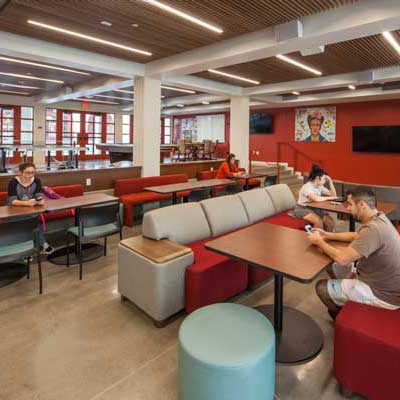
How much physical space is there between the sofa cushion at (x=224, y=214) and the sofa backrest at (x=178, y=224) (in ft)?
0.30

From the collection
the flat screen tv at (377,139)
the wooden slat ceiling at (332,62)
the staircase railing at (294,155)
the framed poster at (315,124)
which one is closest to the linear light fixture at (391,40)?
the wooden slat ceiling at (332,62)

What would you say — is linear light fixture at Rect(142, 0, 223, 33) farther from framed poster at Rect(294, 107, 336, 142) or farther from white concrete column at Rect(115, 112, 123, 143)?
white concrete column at Rect(115, 112, 123, 143)

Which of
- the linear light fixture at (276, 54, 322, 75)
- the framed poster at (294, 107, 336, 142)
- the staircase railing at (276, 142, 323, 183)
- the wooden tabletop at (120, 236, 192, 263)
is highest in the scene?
the linear light fixture at (276, 54, 322, 75)

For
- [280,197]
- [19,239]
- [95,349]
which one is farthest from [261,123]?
[95,349]

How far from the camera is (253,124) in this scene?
13195mm

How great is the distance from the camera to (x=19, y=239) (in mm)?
3078

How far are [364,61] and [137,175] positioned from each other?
5.06 metres

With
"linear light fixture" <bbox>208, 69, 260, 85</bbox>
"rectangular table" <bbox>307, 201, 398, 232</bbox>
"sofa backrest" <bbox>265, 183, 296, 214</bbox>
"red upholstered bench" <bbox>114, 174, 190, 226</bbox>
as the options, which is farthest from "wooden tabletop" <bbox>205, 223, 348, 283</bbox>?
"linear light fixture" <bbox>208, 69, 260, 85</bbox>

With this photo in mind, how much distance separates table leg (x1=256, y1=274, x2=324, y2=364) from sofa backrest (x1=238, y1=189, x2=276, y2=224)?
5.48 ft

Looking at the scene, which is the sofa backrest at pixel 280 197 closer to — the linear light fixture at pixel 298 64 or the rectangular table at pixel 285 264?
the rectangular table at pixel 285 264

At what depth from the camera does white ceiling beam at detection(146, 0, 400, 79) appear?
3781mm

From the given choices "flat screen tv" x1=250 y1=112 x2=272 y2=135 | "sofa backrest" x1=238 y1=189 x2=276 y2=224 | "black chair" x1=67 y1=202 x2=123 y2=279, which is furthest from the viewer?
"flat screen tv" x1=250 y1=112 x2=272 y2=135

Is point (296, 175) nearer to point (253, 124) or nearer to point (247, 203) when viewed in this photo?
point (253, 124)

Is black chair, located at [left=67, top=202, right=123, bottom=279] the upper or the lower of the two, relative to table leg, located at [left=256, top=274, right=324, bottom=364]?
upper
